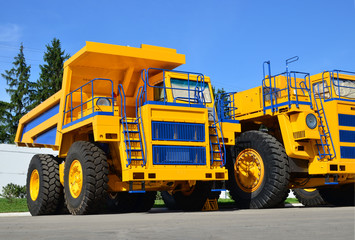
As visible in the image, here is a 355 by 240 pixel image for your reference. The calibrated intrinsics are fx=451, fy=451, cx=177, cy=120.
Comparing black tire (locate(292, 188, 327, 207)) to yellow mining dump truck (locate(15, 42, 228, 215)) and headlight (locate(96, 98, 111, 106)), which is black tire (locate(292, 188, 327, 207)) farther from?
headlight (locate(96, 98, 111, 106))

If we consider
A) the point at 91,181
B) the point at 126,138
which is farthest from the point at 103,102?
the point at 91,181

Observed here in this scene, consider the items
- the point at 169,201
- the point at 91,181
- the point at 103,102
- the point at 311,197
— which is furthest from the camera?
the point at 311,197

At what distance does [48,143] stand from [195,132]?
15.3 feet

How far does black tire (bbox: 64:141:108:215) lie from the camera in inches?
364

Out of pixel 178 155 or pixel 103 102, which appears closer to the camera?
pixel 178 155

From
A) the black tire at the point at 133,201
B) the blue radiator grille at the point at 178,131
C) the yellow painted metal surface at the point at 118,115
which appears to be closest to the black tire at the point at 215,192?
the yellow painted metal surface at the point at 118,115

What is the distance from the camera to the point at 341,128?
1158 cm

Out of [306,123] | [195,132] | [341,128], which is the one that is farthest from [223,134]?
[341,128]

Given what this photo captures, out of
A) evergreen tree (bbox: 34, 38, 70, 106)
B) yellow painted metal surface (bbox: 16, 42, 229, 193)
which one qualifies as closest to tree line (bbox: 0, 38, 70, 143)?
evergreen tree (bbox: 34, 38, 70, 106)

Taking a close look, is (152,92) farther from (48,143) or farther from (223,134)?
(48,143)

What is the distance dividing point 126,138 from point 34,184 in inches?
156

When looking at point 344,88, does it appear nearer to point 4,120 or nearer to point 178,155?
point 178,155

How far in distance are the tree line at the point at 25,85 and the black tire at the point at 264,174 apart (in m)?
32.3

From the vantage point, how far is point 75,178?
10016 mm
